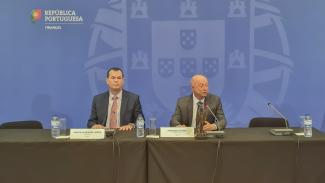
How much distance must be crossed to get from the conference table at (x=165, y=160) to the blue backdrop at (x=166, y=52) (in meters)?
2.06

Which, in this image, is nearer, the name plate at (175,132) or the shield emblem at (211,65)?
the name plate at (175,132)

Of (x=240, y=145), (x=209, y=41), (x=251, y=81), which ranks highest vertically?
(x=209, y=41)

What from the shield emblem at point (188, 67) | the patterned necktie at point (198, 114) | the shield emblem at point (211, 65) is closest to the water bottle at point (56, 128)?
the patterned necktie at point (198, 114)

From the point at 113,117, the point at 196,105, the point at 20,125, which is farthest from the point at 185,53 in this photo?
the point at 20,125

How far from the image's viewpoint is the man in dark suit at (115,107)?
455 cm

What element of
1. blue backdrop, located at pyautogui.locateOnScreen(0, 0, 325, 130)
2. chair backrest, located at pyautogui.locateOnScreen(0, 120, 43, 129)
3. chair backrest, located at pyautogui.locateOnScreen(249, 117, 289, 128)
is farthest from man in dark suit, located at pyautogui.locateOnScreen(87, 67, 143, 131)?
chair backrest, located at pyautogui.locateOnScreen(249, 117, 289, 128)

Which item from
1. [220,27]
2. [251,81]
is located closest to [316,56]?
[251,81]

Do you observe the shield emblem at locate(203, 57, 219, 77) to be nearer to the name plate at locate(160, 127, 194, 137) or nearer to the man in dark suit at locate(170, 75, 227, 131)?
the man in dark suit at locate(170, 75, 227, 131)

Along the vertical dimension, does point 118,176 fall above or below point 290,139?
below

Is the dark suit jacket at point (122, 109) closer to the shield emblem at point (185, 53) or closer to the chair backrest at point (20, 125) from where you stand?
the chair backrest at point (20, 125)

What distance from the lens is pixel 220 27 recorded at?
5355 mm

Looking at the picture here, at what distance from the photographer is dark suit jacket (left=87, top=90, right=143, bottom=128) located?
4.59m

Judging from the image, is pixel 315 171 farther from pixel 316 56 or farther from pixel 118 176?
pixel 316 56

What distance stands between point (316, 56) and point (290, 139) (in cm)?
227
